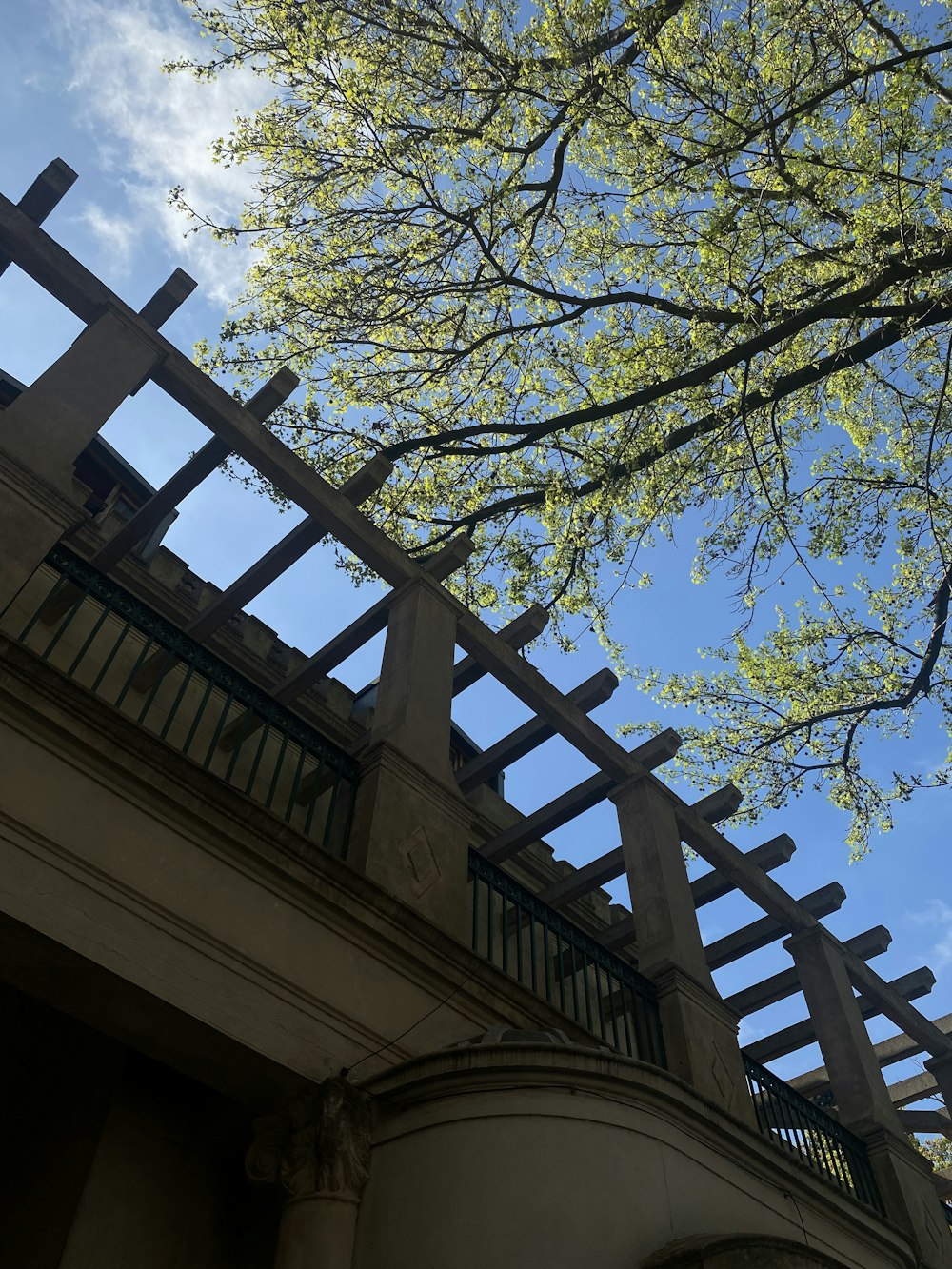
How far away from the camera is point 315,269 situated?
12.5 meters

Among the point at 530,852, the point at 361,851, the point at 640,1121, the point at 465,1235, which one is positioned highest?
the point at 530,852

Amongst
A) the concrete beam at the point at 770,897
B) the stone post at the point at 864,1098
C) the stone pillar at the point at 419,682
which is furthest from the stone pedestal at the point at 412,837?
the stone post at the point at 864,1098

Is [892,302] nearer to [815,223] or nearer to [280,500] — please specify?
[815,223]

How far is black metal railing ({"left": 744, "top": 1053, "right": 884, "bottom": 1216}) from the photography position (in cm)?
924

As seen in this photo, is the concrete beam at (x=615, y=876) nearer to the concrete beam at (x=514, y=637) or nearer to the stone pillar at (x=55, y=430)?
the concrete beam at (x=514, y=637)

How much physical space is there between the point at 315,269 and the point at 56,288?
17.8ft

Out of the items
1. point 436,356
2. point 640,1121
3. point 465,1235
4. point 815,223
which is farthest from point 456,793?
point 815,223

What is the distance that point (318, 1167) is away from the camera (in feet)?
17.0

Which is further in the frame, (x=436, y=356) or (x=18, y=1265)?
(x=436, y=356)

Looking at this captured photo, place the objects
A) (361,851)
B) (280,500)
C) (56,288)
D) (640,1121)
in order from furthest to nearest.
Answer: (280,500) → (56,288) → (361,851) → (640,1121)

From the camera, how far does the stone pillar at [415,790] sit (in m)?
6.91

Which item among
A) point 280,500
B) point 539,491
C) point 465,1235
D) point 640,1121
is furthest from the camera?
point 539,491

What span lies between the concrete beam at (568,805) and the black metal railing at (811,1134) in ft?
9.92

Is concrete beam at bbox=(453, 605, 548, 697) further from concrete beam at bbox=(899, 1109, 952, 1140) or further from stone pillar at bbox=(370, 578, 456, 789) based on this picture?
concrete beam at bbox=(899, 1109, 952, 1140)
